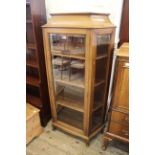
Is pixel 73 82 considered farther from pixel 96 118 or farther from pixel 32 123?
pixel 32 123

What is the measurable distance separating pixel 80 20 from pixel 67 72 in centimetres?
59

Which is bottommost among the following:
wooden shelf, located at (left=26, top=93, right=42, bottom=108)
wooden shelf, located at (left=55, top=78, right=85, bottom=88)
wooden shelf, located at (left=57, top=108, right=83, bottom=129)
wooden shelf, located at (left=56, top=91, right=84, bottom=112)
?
wooden shelf, located at (left=57, top=108, right=83, bottom=129)

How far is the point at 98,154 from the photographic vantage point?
1.56 metres

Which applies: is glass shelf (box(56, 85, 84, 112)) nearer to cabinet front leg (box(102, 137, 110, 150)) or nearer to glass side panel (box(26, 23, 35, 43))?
cabinet front leg (box(102, 137, 110, 150))

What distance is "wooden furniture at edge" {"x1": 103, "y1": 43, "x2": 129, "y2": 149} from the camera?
1186mm

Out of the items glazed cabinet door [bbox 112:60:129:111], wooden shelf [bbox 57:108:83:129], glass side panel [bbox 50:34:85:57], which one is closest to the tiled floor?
wooden shelf [bbox 57:108:83:129]

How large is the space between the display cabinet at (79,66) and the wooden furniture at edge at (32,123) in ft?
0.65

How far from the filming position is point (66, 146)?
166 centimetres

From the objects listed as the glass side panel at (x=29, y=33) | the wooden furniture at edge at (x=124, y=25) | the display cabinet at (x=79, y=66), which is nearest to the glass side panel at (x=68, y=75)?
the display cabinet at (x=79, y=66)

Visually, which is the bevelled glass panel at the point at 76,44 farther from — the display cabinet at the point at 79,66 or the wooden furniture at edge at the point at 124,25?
the wooden furniture at edge at the point at 124,25

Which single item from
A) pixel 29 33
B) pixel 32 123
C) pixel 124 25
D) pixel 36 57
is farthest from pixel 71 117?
pixel 124 25
